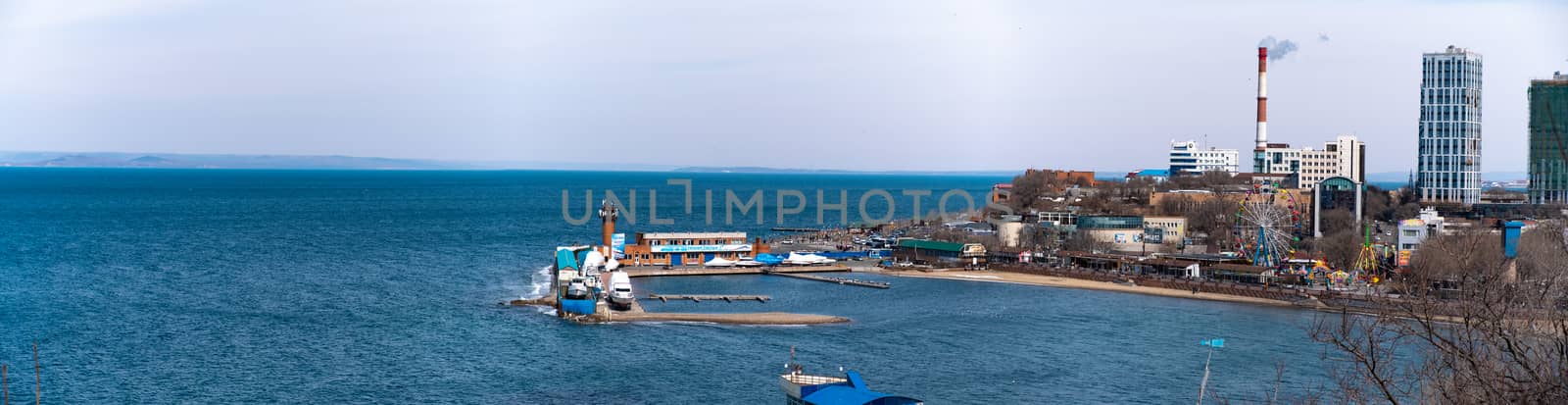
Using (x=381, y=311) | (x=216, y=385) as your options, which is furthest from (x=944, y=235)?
(x=216, y=385)

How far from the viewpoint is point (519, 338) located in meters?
19.2

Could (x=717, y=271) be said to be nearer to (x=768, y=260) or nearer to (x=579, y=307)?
(x=768, y=260)

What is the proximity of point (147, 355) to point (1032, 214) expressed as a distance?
29371 millimetres

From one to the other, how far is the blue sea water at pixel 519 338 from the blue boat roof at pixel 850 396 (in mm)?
1917

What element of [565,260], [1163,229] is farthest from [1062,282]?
[565,260]

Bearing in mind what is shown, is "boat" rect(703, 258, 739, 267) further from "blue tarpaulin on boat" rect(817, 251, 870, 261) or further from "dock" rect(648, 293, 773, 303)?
"dock" rect(648, 293, 773, 303)

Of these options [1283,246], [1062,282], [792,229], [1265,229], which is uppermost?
[1265,229]

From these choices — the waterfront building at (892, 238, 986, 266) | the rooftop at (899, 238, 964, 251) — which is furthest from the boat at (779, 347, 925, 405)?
the rooftop at (899, 238, 964, 251)

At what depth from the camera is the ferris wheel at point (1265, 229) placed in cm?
3005

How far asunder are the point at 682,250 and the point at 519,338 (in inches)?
527

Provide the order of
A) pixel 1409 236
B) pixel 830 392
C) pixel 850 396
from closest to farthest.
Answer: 1. pixel 850 396
2. pixel 830 392
3. pixel 1409 236

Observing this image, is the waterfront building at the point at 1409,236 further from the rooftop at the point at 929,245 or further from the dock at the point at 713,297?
the dock at the point at 713,297

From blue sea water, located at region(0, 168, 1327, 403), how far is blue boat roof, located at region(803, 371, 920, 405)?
1.92 m

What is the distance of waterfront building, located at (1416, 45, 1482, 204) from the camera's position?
49938 mm
